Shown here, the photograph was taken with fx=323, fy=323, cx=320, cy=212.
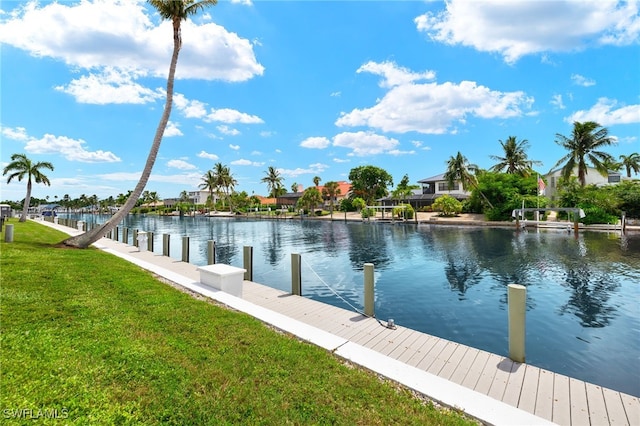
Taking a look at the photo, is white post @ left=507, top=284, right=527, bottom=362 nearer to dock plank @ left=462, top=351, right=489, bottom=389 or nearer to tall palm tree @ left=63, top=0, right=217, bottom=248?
dock plank @ left=462, top=351, right=489, bottom=389

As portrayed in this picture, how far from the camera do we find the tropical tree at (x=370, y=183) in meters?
81.3

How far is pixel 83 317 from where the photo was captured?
19.7 ft

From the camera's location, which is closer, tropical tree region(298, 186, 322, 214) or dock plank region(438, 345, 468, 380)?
dock plank region(438, 345, 468, 380)

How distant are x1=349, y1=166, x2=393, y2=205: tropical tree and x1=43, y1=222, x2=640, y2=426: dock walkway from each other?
246 feet

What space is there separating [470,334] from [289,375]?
619 centimetres

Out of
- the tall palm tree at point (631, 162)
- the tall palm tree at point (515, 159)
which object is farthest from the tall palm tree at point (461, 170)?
Answer: the tall palm tree at point (631, 162)

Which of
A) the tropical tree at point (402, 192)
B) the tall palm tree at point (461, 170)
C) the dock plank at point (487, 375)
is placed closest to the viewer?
the dock plank at point (487, 375)

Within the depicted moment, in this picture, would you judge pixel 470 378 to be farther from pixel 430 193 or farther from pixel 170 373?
pixel 430 193

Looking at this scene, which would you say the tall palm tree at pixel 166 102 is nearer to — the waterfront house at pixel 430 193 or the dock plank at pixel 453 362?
the dock plank at pixel 453 362

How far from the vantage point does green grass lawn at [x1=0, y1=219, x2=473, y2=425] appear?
140 inches

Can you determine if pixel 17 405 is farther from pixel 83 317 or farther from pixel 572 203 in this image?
pixel 572 203

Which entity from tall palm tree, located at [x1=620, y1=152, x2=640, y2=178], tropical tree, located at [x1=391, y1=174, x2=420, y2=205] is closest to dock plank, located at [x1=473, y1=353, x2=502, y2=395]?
tropical tree, located at [x1=391, y1=174, x2=420, y2=205]

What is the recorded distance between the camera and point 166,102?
54.5ft

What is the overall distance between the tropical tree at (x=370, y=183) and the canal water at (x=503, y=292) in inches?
2255
